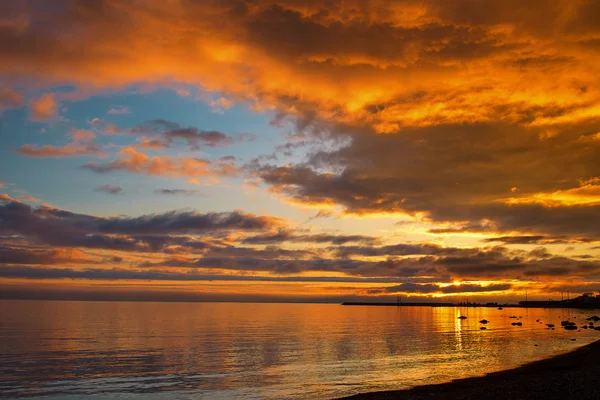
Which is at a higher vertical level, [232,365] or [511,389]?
[511,389]

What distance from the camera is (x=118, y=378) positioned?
49781mm

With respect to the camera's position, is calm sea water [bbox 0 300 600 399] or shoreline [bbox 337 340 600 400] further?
calm sea water [bbox 0 300 600 399]

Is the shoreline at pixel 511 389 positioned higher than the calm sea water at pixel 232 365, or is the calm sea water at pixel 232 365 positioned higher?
the shoreline at pixel 511 389

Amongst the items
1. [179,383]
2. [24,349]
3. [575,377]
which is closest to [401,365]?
[575,377]

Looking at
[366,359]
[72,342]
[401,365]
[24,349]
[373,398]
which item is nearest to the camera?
[373,398]

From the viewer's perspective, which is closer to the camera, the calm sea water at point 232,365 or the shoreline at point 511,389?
the shoreline at point 511,389

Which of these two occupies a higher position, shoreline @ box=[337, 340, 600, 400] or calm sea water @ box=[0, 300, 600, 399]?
shoreline @ box=[337, 340, 600, 400]

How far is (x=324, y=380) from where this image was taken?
49531 mm

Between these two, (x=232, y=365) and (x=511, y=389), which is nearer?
(x=511, y=389)

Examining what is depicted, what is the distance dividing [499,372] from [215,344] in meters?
50.1

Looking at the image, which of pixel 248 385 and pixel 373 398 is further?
pixel 248 385

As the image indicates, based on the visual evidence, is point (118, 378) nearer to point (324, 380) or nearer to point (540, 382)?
point (324, 380)

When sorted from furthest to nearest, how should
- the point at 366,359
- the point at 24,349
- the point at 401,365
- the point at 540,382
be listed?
the point at 24,349
the point at 366,359
the point at 401,365
the point at 540,382

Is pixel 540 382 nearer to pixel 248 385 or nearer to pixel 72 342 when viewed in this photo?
pixel 248 385
